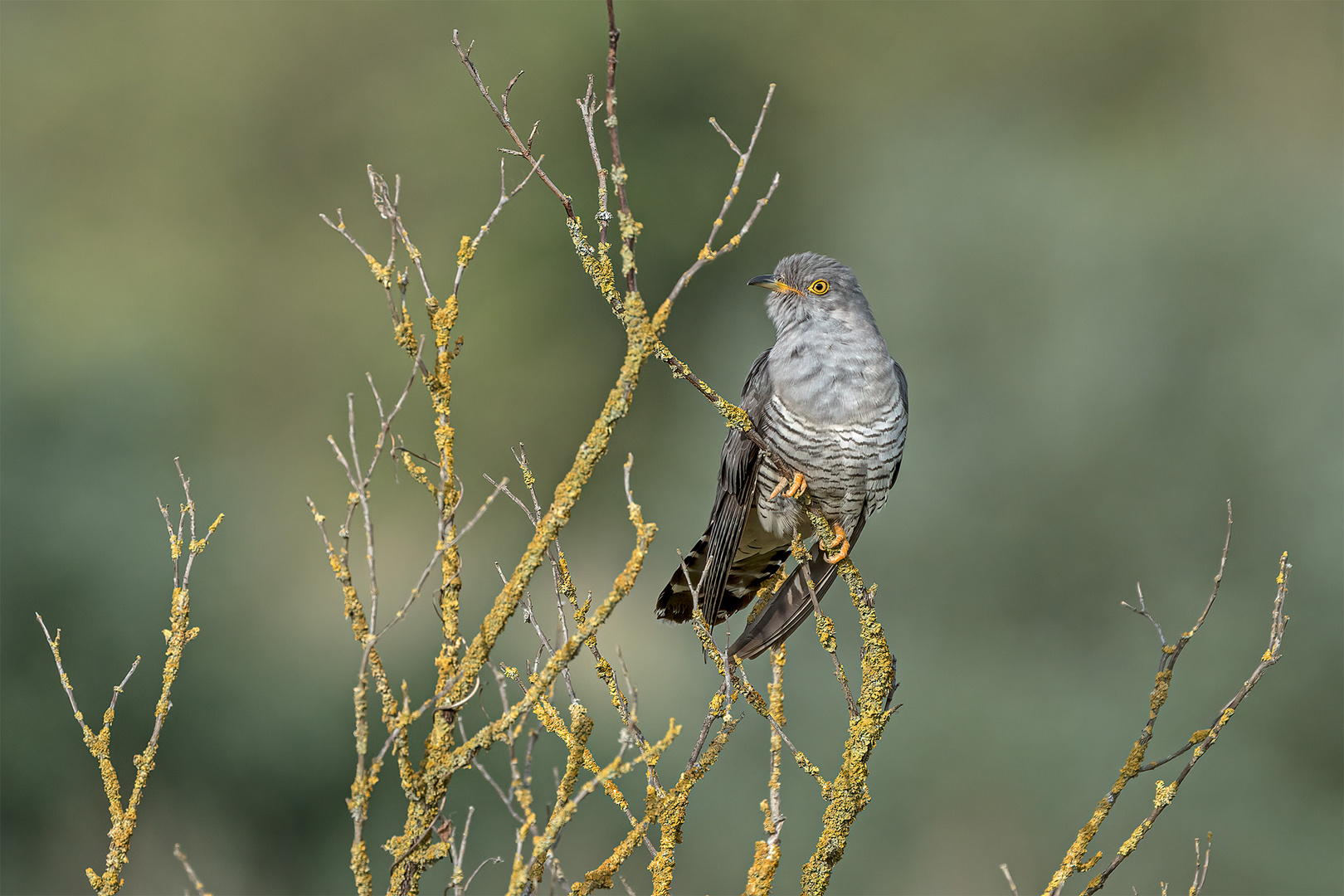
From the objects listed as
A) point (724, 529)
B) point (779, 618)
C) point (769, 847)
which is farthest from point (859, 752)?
point (724, 529)

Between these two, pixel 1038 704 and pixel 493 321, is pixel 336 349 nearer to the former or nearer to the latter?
pixel 493 321

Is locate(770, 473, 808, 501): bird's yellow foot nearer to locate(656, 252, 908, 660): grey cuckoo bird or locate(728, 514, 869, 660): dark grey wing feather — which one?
locate(656, 252, 908, 660): grey cuckoo bird

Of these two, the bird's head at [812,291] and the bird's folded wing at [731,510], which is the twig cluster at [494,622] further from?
the bird's head at [812,291]

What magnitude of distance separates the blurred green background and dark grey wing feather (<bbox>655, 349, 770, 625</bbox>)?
6.48 m

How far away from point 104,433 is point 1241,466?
10.9m

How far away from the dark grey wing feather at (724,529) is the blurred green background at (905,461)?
6.48m

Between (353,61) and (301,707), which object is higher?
(353,61)

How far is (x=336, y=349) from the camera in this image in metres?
17.1

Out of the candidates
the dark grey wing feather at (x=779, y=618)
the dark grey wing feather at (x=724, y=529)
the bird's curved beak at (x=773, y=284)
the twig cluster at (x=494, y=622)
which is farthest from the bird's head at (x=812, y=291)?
the twig cluster at (x=494, y=622)

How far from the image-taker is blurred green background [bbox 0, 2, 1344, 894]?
28.2 ft

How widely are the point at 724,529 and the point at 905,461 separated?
7029 mm

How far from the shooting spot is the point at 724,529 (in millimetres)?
3148

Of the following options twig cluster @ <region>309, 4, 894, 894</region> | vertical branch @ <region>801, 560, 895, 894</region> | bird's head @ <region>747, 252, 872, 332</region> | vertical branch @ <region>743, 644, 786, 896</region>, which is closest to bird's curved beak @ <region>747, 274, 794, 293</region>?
bird's head @ <region>747, 252, 872, 332</region>

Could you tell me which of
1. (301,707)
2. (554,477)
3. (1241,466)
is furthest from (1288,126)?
(301,707)
